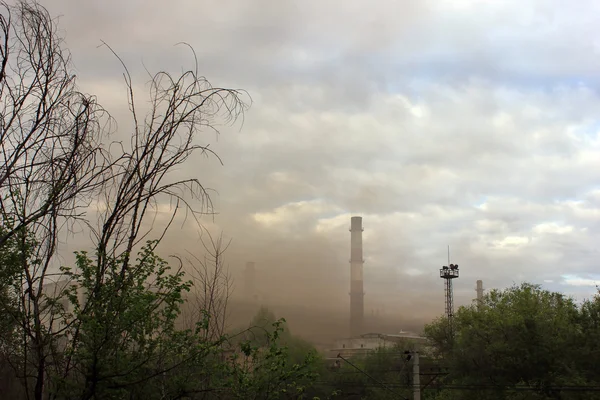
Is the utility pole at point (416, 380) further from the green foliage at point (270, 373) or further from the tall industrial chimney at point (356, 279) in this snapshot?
the tall industrial chimney at point (356, 279)

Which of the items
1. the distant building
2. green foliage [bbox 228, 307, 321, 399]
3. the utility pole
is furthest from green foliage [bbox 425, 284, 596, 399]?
green foliage [bbox 228, 307, 321, 399]

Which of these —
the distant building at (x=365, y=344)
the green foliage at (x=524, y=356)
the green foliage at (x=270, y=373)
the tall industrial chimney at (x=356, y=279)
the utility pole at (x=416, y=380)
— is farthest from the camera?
the tall industrial chimney at (x=356, y=279)

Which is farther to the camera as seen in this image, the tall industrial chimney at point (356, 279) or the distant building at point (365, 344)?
the tall industrial chimney at point (356, 279)

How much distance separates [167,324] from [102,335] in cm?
99

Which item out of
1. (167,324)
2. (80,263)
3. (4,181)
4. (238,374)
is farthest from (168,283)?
(4,181)

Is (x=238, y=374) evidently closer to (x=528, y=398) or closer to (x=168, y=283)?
(x=168, y=283)

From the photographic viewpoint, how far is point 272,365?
21.6ft

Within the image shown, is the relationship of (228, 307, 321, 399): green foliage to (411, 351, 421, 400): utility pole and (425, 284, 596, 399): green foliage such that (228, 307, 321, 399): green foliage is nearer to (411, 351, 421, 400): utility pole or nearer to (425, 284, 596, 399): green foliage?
(411, 351, 421, 400): utility pole

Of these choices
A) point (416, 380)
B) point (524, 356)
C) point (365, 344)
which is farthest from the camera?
point (365, 344)

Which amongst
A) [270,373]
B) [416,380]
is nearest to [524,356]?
[416,380]

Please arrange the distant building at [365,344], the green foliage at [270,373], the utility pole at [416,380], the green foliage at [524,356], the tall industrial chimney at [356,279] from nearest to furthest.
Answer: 1. the green foliage at [270,373]
2. the utility pole at [416,380]
3. the green foliage at [524,356]
4. the distant building at [365,344]
5. the tall industrial chimney at [356,279]

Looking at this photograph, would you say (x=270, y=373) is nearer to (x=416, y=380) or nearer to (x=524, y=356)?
(x=416, y=380)

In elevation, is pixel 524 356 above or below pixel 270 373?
below

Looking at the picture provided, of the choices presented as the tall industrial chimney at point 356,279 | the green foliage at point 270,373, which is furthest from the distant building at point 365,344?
the green foliage at point 270,373
